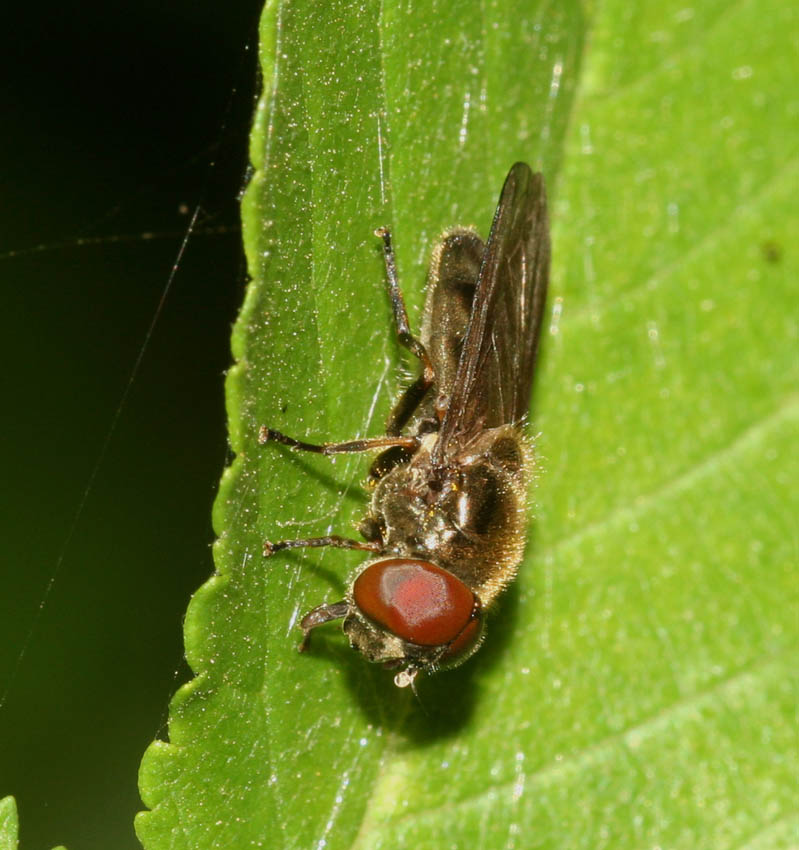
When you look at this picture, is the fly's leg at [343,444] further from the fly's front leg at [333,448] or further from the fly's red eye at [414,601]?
the fly's red eye at [414,601]

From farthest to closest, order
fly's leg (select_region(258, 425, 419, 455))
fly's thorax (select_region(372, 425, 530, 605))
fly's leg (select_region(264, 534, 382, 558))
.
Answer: fly's thorax (select_region(372, 425, 530, 605)), fly's leg (select_region(264, 534, 382, 558)), fly's leg (select_region(258, 425, 419, 455))

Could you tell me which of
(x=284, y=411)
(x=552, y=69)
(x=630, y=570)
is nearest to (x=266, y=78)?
(x=284, y=411)

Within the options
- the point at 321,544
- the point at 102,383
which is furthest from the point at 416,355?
the point at 102,383

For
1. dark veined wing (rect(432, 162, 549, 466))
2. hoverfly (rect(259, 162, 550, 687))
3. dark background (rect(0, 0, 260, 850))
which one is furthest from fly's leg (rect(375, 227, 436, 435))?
dark background (rect(0, 0, 260, 850))

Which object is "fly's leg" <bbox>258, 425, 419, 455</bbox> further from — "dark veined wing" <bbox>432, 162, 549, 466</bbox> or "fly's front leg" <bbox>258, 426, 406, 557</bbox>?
"dark veined wing" <bbox>432, 162, 549, 466</bbox>

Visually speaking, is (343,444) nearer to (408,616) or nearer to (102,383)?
(408,616)

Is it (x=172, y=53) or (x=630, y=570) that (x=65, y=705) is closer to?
(x=630, y=570)

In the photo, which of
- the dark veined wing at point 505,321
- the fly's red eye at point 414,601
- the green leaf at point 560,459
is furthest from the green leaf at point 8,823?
Answer: the dark veined wing at point 505,321
